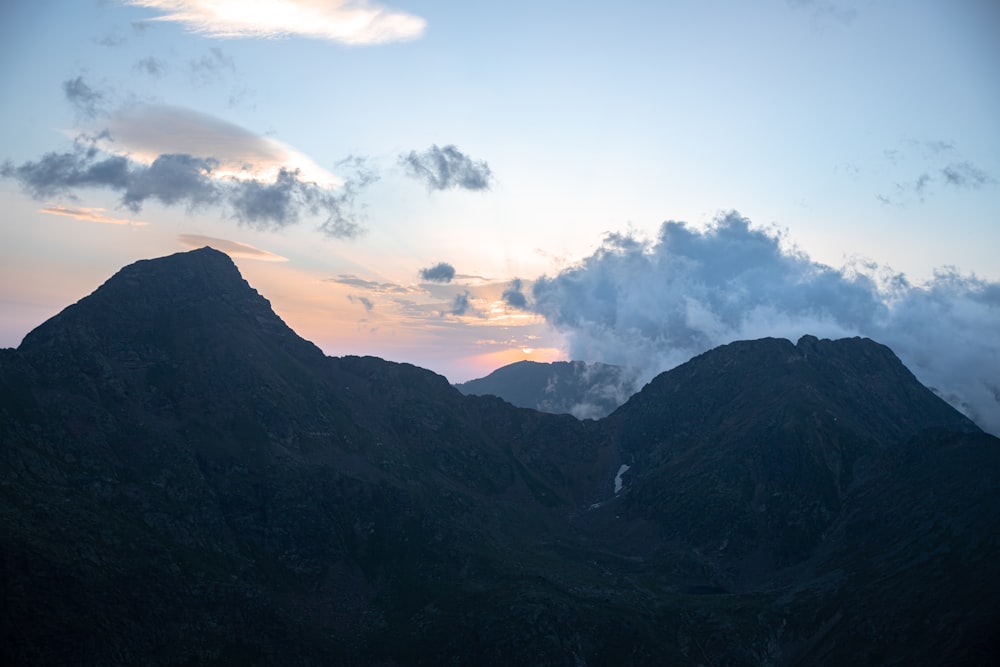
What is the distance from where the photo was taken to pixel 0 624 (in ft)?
649

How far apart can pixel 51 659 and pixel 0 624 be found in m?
16.0

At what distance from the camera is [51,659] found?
654 ft
